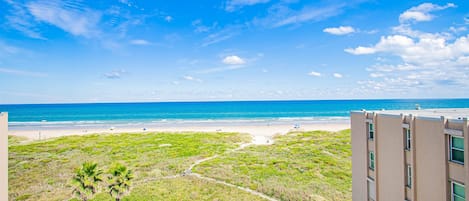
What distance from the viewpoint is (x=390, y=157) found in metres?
14.2

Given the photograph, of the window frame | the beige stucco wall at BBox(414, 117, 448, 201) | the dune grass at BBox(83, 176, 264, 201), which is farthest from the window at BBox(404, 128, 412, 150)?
the dune grass at BBox(83, 176, 264, 201)

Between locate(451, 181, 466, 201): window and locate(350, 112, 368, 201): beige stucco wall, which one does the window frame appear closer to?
locate(350, 112, 368, 201): beige stucco wall

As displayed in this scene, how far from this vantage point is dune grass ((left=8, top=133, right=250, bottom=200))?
88.2 ft

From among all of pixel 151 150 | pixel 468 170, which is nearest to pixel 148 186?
pixel 151 150

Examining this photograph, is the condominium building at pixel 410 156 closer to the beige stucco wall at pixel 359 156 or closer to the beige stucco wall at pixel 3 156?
the beige stucco wall at pixel 359 156

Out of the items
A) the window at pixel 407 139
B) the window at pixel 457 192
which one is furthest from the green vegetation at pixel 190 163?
the window at pixel 457 192

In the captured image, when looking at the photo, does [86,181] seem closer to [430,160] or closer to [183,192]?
[183,192]

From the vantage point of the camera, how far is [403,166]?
13.1 metres

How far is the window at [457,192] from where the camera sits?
33.2 ft

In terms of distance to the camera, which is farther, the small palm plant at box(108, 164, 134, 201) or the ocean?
the ocean

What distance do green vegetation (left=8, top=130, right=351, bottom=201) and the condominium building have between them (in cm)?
827

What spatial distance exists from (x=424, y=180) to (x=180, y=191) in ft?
63.0

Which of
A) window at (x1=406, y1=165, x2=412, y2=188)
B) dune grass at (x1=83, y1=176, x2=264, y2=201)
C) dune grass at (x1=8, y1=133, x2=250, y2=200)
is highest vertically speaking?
window at (x1=406, y1=165, x2=412, y2=188)

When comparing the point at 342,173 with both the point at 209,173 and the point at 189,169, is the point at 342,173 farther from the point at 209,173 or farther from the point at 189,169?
the point at 189,169
